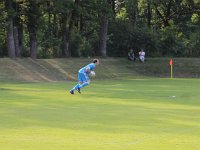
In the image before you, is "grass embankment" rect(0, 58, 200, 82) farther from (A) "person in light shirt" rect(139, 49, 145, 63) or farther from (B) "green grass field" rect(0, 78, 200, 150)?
(B) "green grass field" rect(0, 78, 200, 150)

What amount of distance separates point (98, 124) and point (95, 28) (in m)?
54.0

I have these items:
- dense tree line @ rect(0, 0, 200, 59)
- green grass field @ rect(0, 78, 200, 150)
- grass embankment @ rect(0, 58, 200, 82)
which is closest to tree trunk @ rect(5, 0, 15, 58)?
dense tree line @ rect(0, 0, 200, 59)

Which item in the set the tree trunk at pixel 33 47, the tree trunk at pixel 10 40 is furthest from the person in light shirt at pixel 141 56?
the tree trunk at pixel 10 40

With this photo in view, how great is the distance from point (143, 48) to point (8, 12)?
2143cm

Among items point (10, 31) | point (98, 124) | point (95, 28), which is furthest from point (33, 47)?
point (98, 124)

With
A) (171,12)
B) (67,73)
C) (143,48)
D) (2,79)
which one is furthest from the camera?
(171,12)

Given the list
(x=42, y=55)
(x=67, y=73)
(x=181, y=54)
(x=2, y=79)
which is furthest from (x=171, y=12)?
(x=2, y=79)

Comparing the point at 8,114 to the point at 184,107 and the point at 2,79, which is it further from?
the point at 2,79

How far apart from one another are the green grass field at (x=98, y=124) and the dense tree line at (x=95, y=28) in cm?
3074

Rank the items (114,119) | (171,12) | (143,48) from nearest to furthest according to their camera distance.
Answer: (114,119) → (143,48) → (171,12)

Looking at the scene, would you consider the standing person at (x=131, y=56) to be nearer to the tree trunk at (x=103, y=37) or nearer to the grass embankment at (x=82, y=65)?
the grass embankment at (x=82, y=65)

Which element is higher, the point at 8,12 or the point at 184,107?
the point at 8,12

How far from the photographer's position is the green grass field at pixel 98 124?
40.4 ft

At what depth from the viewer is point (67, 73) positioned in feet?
163
